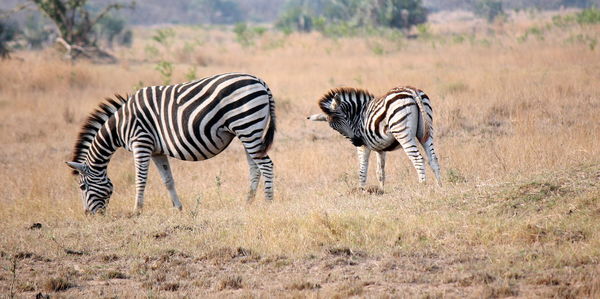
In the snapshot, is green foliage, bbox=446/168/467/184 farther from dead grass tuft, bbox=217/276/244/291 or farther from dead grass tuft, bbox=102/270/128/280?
dead grass tuft, bbox=102/270/128/280

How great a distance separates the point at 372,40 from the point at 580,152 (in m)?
20.8

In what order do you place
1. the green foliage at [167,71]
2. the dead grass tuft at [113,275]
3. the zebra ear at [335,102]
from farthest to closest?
the green foliage at [167,71]
the zebra ear at [335,102]
the dead grass tuft at [113,275]

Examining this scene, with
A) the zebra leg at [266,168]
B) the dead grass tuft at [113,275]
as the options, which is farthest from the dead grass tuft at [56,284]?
the zebra leg at [266,168]

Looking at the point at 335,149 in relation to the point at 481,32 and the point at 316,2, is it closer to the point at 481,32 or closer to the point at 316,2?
the point at 481,32

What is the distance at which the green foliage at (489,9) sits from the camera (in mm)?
52219

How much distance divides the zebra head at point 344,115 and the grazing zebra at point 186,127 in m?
1.11

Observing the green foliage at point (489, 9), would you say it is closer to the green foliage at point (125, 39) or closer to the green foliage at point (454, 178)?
the green foliage at point (125, 39)

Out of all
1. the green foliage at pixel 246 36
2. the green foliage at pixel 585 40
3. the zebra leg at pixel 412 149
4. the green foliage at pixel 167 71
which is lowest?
the zebra leg at pixel 412 149

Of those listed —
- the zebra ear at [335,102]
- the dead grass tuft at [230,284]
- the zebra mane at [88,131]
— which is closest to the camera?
the dead grass tuft at [230,284]

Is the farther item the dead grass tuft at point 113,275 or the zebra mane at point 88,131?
the zebra mane at point 88,131

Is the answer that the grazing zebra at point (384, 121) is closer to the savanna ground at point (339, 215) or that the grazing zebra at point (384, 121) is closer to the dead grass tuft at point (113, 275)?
the savanna ground at point (339, 215)

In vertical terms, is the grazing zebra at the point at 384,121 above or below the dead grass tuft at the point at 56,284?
above

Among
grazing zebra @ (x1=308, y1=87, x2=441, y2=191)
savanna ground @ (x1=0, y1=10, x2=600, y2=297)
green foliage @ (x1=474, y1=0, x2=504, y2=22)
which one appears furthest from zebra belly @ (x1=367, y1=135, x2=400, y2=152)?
green foliage @ (x1=474, y1=0, x2=504, y2=22)

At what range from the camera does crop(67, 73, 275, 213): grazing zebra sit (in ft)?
27.7
